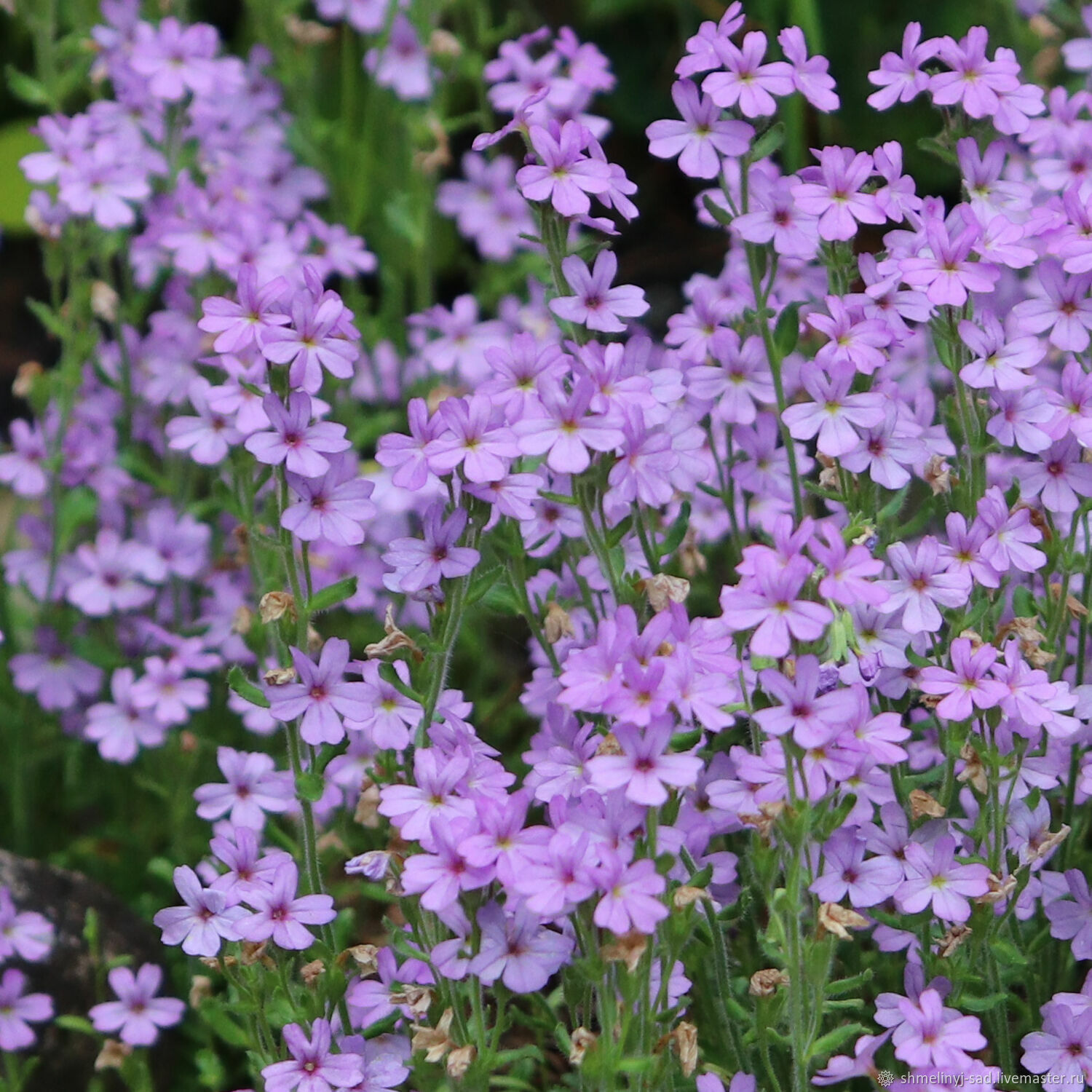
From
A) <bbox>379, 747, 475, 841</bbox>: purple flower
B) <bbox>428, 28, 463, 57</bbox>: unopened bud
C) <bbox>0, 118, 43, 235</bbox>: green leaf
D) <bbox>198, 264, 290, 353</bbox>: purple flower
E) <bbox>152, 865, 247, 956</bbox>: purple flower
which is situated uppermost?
<bbox>428, 28, 463, 57</bbox>: unopened bud

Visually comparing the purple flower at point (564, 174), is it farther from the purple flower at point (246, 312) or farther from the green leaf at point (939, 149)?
the green leaf at point (939, 149)

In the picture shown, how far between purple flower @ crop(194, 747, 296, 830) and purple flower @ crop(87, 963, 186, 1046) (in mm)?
334

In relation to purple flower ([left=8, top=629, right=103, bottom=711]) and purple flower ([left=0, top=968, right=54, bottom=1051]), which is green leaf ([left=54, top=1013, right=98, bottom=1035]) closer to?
purple flower ([left=0, top=968, right=54, bottom=1051])

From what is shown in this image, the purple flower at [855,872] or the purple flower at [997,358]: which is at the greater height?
the purple flower at [997,358]

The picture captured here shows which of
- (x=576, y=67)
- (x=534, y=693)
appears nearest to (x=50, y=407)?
(x=576, y=67)

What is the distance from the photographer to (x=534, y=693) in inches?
100

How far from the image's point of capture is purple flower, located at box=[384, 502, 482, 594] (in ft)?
7.09

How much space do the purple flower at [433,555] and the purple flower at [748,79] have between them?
0.81 meters

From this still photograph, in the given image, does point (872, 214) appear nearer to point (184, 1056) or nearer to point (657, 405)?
point (657, 405)

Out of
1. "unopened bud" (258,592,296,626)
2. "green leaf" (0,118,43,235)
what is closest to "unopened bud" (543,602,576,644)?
"unopened bud" (258,592,296,626)

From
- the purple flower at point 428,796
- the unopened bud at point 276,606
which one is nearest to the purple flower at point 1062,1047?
the purple flower at point 428,796

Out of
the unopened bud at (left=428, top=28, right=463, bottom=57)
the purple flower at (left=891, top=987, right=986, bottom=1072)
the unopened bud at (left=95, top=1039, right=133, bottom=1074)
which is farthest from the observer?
the unopened bud at (left=428, top=28, right=463, bottom=57)

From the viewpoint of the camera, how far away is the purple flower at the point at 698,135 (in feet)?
7.97

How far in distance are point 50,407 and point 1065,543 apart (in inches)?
95.5
